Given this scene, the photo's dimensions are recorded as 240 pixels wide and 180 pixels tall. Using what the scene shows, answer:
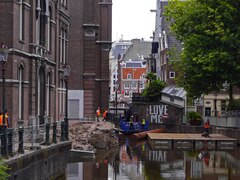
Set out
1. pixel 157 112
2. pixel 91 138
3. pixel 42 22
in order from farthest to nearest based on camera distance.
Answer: pixel 157 112 < pixel 91 138 < pixel 42 22

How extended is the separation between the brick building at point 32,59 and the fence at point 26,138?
10.8 feet

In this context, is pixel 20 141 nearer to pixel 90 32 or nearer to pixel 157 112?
pixel 90 32

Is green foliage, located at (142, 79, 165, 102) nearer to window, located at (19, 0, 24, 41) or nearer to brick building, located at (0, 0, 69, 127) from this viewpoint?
brick building, located at (0, 0, 69, 127)

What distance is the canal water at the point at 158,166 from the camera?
27.7 metres

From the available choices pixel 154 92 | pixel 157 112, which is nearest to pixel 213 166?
pixel 157 112

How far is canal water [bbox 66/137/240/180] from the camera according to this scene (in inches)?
1089

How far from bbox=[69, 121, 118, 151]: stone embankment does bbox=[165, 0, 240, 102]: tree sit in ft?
23.7

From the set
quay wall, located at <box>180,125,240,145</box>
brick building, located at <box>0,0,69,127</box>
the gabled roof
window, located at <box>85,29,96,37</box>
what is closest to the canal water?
brick building, located at <box>0,0,69,127</box>

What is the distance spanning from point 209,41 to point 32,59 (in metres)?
13.3

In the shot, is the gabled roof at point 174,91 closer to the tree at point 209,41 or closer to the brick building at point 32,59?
the tree at point 209,41

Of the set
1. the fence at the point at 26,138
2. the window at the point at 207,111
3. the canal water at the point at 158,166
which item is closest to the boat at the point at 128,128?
the window at the point at 207,111

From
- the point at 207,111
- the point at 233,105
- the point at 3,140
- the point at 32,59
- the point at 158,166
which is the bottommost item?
the point at 158,166

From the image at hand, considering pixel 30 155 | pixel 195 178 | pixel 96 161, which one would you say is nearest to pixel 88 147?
pixel 96 161

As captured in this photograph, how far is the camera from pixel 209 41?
42.2 m
